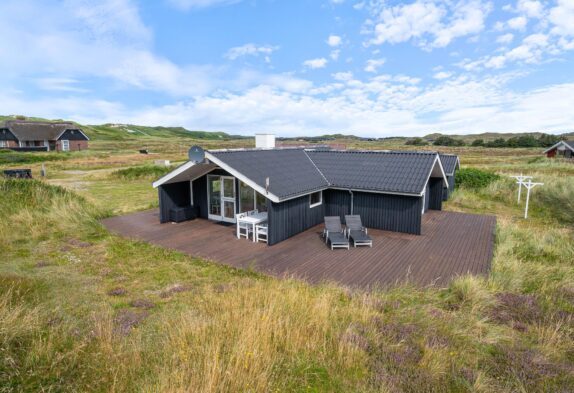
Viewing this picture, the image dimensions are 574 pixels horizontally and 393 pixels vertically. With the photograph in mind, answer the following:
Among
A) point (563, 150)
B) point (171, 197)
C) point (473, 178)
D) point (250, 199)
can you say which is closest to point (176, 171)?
point (171, 197)

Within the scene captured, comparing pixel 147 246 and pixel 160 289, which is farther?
pixel 147 246

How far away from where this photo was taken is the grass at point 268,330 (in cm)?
356

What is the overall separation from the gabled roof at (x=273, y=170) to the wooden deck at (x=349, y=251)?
1.79 meters

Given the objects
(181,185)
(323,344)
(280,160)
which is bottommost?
(323,344)

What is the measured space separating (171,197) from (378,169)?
885 cm

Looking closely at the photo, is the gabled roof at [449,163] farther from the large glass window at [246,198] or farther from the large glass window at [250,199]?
the large glass window at [246,198]

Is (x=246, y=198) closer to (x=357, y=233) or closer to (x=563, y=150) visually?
(x=357, y=233)

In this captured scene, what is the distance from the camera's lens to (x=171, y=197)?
45.8ft

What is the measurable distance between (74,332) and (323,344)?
329 cm

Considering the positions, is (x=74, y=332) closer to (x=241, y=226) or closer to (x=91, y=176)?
(x=241, y=226)

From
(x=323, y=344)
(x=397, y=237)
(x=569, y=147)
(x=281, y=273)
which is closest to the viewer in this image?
(x=323, y=344)

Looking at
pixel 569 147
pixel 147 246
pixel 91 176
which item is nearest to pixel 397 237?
pixel 147 246

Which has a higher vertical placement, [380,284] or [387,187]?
[387,187]

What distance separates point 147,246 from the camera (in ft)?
35.6
